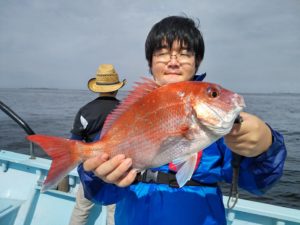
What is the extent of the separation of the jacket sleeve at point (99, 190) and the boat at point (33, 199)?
1.91m

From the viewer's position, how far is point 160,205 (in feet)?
6.40

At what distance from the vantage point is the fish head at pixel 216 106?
146cm

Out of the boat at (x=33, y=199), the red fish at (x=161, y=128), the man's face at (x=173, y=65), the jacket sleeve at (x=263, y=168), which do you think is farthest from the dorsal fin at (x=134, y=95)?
the boat at (x=33, y=199)

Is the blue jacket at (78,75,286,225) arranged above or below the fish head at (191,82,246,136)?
below

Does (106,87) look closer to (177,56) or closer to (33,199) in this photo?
(33,199)

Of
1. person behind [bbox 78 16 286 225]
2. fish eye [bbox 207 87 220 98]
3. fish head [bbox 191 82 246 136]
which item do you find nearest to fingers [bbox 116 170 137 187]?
person behind [bbox 78 16 286 225]

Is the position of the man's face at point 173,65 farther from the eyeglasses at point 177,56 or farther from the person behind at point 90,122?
the person behind at point 90,122

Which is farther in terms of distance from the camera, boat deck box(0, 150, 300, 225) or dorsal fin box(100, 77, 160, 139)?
boat deck box(0, 150, 300, 225)

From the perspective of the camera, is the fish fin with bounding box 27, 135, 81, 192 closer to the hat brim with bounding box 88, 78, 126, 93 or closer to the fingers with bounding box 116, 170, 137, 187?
the fingers with bounding box 116, 170, 137, 187

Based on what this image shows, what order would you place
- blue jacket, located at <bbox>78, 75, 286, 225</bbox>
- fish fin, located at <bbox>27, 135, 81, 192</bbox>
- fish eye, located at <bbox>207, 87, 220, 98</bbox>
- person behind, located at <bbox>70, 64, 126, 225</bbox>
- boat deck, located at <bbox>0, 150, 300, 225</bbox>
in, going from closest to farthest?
fish eye, located at <bbox>207, 87, 220, 98</bbox> → fish fin, located at <bbox>27, 135, 81, 192</bbox> → blue jacket, located at <bbox>78, 75, 286, 225</bbox> → boat deck, located at <bbox>0, 150, 300, 225</bbox> → person behind, located at <bbox>70, 64, 126, 225</bbox>

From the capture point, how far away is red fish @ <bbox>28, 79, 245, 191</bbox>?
1.52 metres

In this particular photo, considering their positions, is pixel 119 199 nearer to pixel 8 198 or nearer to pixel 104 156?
pixel 104 156

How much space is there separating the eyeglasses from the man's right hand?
0.88 meters

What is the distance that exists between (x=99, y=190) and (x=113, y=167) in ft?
1.85
